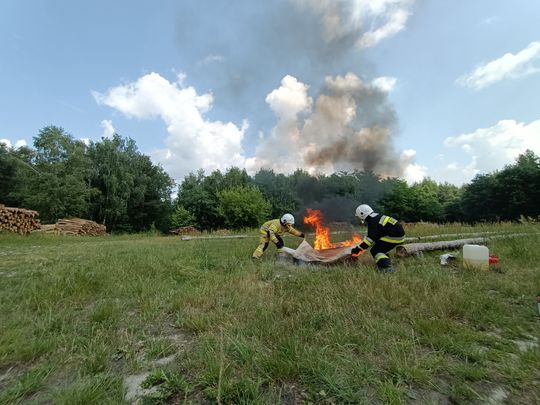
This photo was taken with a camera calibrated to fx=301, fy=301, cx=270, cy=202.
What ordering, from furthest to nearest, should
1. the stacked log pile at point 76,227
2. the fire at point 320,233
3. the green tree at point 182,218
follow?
the green tree at point 182,218, the stacked log pile at point 76,227, the fire at point 320,233

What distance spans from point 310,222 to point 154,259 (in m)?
6.65

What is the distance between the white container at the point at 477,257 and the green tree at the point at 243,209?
27163mm

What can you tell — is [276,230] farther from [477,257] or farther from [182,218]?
[182,218]

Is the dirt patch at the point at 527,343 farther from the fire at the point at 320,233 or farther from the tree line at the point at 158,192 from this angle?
the tree line at the point at 158,192

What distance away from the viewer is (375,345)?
9.71 ft

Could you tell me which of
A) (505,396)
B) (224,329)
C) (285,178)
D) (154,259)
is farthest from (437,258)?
(285,178)

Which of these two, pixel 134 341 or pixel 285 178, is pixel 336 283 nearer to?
pixel 134 341

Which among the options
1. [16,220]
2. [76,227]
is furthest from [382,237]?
[76,227]

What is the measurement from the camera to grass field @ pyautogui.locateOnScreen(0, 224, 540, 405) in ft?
7.69

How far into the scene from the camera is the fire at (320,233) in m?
10.3

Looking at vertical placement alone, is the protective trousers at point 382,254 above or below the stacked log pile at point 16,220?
below

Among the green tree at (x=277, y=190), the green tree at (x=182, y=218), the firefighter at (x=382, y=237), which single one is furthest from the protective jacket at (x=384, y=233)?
the green tree at (x=182, y=218)

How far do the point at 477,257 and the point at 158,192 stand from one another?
4211 centimetres

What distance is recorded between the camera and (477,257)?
20.6 ft
